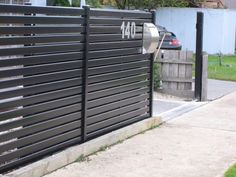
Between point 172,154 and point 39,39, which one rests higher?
point 39,39

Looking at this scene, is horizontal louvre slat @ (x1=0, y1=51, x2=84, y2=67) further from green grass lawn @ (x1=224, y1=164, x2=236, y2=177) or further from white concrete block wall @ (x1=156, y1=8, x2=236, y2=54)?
white concrete block wall @ (x1=156, y1=8, x2=236, y2=54)

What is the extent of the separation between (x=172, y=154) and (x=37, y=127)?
2166 mm

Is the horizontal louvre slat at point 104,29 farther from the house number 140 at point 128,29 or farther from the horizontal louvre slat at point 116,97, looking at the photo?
the horizontal louvre slat at point 116,97

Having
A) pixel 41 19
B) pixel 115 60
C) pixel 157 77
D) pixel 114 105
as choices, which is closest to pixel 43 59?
pixel 41 19

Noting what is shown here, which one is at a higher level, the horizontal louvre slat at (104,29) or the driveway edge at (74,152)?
the horizontal louvre slat at (104,29)

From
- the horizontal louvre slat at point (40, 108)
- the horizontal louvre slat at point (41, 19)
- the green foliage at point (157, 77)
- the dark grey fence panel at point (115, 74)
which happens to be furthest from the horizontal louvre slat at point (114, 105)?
the green foliage at point (157, 77)

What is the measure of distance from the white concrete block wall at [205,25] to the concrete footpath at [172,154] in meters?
20.9

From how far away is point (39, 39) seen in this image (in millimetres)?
6512

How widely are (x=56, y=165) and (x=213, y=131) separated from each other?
3.75 meters

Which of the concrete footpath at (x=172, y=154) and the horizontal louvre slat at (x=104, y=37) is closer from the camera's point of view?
the concrete footpath at (x=172, y=154)

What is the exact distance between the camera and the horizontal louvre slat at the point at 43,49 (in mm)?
6027

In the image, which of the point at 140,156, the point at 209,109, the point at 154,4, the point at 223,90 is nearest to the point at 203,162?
the point at 140,156

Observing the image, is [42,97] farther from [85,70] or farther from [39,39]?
[85,70]

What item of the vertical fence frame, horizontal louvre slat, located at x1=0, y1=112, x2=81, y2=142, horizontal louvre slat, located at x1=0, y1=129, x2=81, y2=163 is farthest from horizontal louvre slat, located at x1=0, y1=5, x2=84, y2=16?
horizontal louvre slat, located at x1=0, y1=129, x2=81, y2=163
